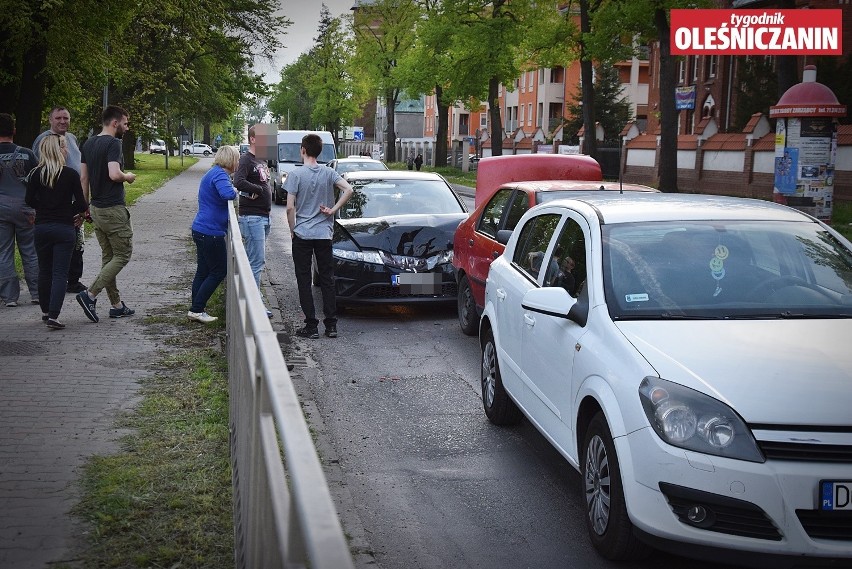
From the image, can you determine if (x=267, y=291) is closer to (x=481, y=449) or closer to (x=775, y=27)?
(x=481, y=449)

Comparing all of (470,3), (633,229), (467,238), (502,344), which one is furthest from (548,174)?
(470,3)

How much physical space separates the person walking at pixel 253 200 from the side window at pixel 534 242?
4184 mm

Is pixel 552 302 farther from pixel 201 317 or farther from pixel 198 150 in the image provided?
pixel 198 150

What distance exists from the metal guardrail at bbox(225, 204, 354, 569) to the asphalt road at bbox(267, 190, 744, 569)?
1.46m

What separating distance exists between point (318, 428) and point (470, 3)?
43.6 metres

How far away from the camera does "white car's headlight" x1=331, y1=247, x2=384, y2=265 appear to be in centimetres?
1145

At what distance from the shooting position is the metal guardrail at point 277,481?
176 cm

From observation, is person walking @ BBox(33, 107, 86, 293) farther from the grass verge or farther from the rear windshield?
the rear windshield

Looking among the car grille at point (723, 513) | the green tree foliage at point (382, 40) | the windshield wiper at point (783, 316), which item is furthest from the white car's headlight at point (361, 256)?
the green tree foliage at point (382, 40)

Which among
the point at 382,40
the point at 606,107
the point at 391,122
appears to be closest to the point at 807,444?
the point at 606,107

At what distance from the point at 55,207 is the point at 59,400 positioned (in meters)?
3.01

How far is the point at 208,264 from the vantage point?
1002 centimetres

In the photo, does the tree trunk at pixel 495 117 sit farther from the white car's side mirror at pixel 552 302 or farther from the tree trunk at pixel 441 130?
the white car's side mirror at pixel 552 302

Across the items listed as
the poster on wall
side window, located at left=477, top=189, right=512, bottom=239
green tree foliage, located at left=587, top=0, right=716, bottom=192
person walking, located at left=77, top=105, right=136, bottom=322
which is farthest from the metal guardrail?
green tree foliage, located at left=587, top=0, right=716, bottom=192
